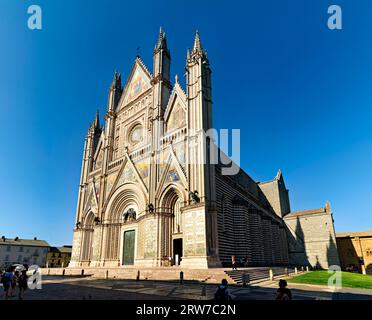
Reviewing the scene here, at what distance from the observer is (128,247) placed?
26.8 meters

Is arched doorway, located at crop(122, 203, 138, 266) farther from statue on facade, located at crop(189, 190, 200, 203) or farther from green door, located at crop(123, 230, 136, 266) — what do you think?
statue on facade, located at crop(189, 190, 200, 203)

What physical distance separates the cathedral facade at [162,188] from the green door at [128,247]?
102 millimetres

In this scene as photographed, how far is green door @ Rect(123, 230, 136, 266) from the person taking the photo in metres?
26.0

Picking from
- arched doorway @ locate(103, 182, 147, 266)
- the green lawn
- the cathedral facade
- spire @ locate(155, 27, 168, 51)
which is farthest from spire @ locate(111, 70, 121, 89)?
the green lawn

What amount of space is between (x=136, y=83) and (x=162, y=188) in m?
17.2

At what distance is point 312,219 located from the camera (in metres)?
43.6

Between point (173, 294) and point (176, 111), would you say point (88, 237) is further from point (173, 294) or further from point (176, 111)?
point (173, 294)

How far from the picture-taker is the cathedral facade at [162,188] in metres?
21.1

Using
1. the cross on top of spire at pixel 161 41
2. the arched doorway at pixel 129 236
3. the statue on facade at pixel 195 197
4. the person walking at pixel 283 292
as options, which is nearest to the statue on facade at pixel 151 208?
the arched doorway at pixel 129 236

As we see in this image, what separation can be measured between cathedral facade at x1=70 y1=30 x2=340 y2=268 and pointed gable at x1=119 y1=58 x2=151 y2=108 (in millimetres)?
150
